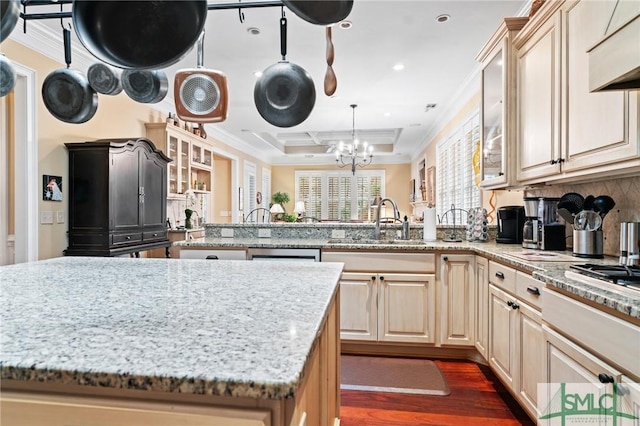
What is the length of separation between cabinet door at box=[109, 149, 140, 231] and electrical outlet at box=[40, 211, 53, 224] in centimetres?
52

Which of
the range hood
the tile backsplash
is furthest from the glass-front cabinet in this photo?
the range hood

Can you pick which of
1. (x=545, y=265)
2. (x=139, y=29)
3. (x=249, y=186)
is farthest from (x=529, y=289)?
(x=249, y=186)

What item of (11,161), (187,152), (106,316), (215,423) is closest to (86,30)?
(106,316)

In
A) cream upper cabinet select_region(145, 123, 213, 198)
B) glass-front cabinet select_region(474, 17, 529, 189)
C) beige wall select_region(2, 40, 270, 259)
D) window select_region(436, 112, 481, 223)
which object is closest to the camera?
glass-front cabinet select_region(474, 17, 529, 189)

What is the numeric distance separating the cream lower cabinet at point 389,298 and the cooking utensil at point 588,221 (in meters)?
0.97

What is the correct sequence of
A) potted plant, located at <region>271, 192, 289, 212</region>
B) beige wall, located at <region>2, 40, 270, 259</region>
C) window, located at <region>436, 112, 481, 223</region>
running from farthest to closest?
potted plant, located at <region>271, 192, 289, 212</region>
window, located at <region>436, 112, 481, 223</region>
beige wall, located at <region>2, 40, 270, 259</region>

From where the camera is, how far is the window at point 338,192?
10461 millimetres

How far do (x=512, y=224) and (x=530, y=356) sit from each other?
51.5 inches

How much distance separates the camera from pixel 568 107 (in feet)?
6.27

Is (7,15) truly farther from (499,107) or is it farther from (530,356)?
(499,107)

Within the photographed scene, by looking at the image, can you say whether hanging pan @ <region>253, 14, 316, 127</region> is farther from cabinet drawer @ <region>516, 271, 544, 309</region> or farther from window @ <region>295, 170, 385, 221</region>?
window @ <region>295, 170, 385, 221</region>

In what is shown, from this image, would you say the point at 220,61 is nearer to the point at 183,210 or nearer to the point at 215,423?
the point at 183,210

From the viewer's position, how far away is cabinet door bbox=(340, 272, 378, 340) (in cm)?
274

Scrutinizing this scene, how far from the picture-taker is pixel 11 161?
3.11 m
